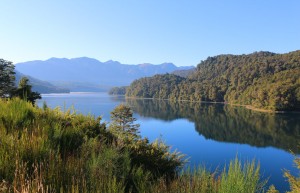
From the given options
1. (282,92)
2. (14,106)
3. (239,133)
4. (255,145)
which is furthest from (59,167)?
(282,92)

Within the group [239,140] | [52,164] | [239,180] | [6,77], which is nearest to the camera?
[239,180]

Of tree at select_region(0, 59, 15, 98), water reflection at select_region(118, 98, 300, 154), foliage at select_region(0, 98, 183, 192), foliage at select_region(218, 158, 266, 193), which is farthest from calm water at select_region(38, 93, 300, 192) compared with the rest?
foliage at select_region(218, 158, 266, 193)

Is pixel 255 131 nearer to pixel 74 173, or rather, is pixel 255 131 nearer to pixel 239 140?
pixel 239 140

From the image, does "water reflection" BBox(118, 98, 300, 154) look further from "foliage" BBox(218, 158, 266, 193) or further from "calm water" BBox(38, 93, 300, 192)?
"foliage" BBox(218, 158, 266, 193)

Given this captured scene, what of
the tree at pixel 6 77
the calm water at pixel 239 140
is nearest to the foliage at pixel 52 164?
the calm water at pixel 239 140

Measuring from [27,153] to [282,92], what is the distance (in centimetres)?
13626

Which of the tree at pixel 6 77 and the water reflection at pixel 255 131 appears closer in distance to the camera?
the tree at pixel 6 77

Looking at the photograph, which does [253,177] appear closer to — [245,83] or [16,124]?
[16,124]

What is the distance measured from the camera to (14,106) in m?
7.48

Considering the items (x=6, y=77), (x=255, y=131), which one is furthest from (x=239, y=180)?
(x=255, y=131)

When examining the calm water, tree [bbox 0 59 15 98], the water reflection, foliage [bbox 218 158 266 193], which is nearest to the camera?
foliage [bbox 218 158 266 193]

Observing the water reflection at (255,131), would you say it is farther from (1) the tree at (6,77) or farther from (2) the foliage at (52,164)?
(2) the foliage at (52,164)

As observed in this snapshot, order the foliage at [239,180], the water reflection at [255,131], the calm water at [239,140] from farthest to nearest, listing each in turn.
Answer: the water reflection at [255,131] < the calm water at [239,140] < the foliage at [239,180]

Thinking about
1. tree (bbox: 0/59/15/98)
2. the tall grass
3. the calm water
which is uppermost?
tree (bbox: 0/59/15/98)
